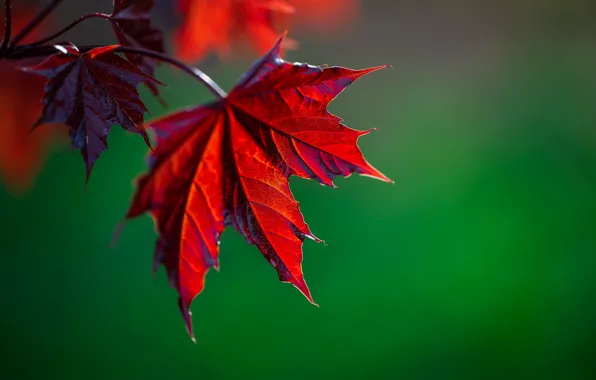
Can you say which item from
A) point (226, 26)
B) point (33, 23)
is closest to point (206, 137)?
point (33, 23)

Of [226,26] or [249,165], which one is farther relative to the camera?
[226,26]

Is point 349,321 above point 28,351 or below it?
below

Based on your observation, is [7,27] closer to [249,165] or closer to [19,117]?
[249,165]

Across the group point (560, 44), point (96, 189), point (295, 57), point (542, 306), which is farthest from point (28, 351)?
point (560, 44)

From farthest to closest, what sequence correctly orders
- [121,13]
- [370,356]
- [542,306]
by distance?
[542,306] < [370,356] < [121,13]

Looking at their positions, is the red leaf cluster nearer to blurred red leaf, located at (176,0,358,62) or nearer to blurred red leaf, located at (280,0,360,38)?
blurred red leaf, located at (176,0,358,62)

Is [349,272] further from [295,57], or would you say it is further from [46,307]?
[46,307]
